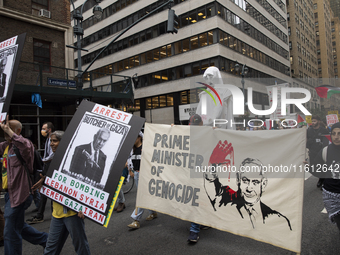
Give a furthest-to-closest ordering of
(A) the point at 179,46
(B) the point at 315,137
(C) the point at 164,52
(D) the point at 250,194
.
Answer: (C) the point at 164,52 < (A) the point at 179,46 < (B) the point at 315,137 < (D) the point at 250,194

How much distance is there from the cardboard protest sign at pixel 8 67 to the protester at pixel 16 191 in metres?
0.26

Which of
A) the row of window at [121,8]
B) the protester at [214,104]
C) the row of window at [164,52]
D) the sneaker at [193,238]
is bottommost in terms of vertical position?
the sneaker at [193,238]

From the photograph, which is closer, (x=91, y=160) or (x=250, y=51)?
(x=91, y=160)

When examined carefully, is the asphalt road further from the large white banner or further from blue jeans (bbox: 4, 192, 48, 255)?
blue jeans (bbox: 4, 192, 48, 255)

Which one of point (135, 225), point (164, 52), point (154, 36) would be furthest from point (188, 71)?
point (135, 225)

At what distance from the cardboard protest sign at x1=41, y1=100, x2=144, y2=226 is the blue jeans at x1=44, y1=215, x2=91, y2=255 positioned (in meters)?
0.27

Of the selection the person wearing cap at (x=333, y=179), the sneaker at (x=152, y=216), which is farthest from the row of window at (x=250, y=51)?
the person wearing cap at (x=333, y=179)

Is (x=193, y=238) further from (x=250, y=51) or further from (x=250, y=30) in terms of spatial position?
(x=250, y=30)

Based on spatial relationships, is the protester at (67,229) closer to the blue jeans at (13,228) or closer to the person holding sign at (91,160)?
the person holding sign at (91,160)

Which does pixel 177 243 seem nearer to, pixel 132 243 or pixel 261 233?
pixel 132 243

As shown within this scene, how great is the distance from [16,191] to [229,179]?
9.52ft

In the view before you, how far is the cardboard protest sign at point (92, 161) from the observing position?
2.53 metres

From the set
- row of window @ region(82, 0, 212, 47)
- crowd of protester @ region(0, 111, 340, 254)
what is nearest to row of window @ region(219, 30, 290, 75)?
row of window @ region(82, 0, 212, 47)

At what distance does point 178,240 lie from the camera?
3918 millimetres
